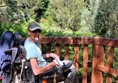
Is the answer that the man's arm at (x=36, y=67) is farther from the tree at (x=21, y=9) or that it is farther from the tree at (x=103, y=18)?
the tree at (x=103, y=18)

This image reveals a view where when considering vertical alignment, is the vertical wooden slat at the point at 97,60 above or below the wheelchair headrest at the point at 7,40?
below

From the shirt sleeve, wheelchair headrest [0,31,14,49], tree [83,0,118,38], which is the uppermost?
wheelchair headrest [0,31,14,49]

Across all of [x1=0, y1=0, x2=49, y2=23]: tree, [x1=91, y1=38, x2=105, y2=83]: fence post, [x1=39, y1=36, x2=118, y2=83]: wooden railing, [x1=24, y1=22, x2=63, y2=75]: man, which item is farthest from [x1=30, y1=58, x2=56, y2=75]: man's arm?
[x1=0, y1=0, x2=49, y2=23]: tree

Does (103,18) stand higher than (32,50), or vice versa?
(32,50)

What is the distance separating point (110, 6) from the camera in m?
27.9

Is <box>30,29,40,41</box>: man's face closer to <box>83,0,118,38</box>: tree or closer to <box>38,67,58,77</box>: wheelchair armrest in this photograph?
<box>38,67,58,77</box>: wheelchair armrest

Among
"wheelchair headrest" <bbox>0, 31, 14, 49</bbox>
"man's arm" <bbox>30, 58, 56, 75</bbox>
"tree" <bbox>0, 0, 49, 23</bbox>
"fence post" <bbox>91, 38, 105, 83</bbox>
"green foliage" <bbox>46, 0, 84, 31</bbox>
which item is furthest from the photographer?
"green foliage" <bbox>46, 0, 84, 31</bbox>

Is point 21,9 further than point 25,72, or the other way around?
point 21,9

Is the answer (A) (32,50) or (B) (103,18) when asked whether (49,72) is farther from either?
(B) (103,18)

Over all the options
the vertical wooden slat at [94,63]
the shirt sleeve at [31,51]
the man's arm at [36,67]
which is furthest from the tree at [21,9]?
the man's arm at [36,67]

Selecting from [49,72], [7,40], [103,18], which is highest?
[7,40]

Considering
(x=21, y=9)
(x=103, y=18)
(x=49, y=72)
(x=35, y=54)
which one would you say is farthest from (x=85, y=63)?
(x=21, y=9)

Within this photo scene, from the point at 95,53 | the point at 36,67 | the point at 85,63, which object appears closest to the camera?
the point at 36,67

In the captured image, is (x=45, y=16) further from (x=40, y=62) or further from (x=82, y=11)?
(x=40, y=62)
